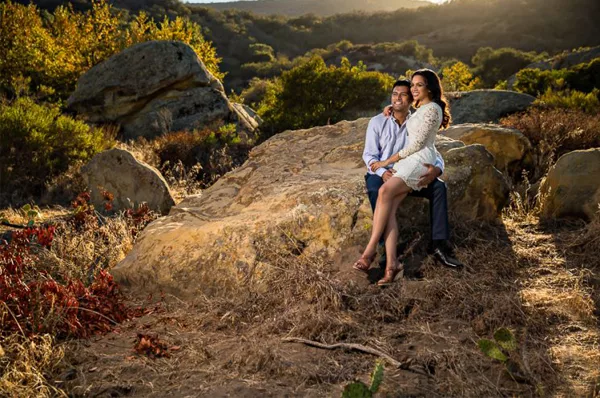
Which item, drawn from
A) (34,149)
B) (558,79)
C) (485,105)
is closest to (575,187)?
(485,105)

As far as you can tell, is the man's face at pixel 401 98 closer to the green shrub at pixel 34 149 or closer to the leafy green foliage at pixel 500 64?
the green shrub at pixel 34 149

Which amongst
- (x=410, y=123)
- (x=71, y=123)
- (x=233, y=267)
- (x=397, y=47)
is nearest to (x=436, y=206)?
(x=410, y=123)

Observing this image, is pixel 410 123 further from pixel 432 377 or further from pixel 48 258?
pixel 48 258

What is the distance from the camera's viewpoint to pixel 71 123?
10422mm

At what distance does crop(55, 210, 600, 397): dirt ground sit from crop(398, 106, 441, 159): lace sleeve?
919mm

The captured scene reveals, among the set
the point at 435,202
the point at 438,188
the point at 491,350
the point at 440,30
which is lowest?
the point at 491,350

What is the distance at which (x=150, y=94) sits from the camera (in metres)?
14.2

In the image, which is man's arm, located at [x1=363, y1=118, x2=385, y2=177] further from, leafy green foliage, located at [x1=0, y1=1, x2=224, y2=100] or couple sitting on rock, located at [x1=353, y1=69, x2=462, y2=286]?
leafy green foliage, located at [x1=0, y1=1, x2=224, y2=100]

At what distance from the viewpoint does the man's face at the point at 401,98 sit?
4496 millimetres

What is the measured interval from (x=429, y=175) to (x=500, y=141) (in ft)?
9.81

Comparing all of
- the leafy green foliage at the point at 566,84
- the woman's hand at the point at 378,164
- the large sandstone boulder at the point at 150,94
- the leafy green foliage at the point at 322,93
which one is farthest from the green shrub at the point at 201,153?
the leafy green foliage at the point at 566,84

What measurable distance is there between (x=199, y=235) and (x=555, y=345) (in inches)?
123

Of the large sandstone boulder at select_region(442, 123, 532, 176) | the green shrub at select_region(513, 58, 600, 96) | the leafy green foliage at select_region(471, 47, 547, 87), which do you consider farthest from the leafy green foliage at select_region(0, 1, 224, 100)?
the leafy green foliage at select_region(471, 47, 547, 87)

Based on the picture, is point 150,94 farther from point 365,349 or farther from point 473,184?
point 365,349
